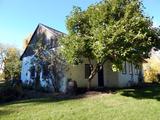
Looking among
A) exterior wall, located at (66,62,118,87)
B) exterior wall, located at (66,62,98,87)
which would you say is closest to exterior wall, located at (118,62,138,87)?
exterior wall, located at (66,62,118,87)

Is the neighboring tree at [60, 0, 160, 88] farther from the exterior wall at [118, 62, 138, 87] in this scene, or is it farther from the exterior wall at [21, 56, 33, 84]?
the exterior wall at [118, 62, 138, 87]

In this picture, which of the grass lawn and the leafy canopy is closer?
the grass lawn

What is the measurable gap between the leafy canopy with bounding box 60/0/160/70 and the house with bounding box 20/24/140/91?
10.2 ft

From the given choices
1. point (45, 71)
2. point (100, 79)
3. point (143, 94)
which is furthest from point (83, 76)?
point (143, 94)

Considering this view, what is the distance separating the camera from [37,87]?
23766 mm

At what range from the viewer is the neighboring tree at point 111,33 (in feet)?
54.1

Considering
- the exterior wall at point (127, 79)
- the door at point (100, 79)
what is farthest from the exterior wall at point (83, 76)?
the exterior wall at point (127, 79)

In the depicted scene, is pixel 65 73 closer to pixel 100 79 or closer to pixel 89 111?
pixel 100 79

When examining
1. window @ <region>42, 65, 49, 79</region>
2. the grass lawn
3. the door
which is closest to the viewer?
the grass lawn

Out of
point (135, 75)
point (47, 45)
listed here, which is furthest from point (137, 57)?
point (135, 75)

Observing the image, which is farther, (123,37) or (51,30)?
(51,30)

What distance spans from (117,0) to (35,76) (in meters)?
10.8

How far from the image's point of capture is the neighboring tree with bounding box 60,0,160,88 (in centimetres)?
1650

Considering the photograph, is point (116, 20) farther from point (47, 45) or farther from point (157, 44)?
point (47, 45)
